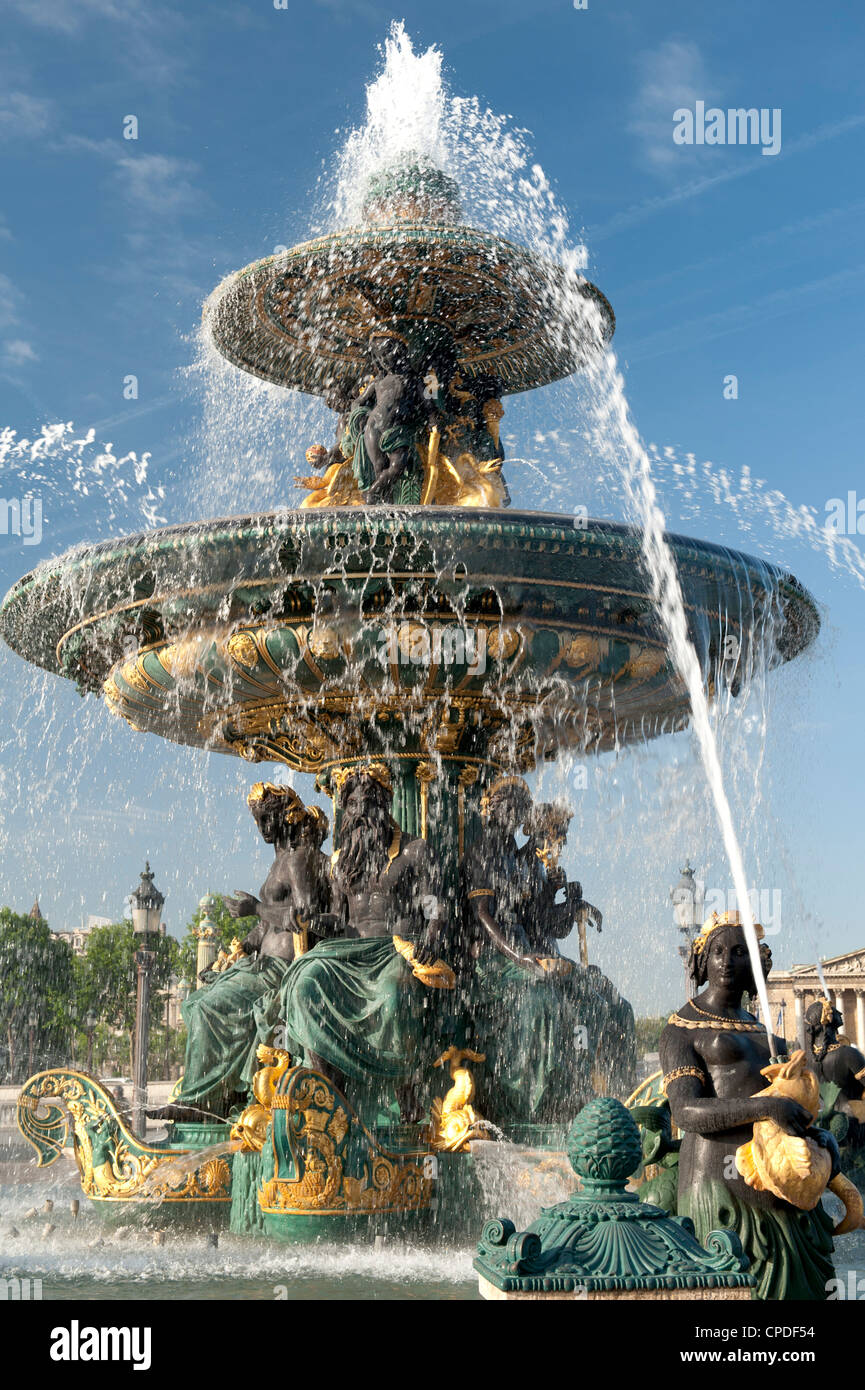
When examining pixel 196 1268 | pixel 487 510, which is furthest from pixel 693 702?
pixel 196 1268

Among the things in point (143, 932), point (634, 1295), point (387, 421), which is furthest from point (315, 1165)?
point (143, 932)

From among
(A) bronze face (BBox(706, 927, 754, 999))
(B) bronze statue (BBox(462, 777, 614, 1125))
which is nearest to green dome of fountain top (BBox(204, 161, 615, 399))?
(B) bronze statue (BBox(462, 777, 614, 1125))

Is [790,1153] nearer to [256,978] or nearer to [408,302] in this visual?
[256,978]

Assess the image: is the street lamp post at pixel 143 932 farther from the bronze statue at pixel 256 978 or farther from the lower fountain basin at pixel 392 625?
the bronze statue at pixel 256 978

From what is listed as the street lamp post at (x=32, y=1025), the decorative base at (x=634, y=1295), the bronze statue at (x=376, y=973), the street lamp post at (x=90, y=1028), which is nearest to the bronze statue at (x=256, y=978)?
the bronze statue at (x=376, y=973)

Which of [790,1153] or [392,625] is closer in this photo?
[790,1153]

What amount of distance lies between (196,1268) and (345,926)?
2286 millimetres

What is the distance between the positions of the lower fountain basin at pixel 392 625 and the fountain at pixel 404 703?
0.02 m

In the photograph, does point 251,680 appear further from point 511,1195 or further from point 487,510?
point 511,1195

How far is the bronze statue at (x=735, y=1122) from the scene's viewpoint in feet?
15.6

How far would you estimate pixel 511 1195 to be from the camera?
8078 millimetres

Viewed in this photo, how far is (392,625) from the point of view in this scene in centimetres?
877

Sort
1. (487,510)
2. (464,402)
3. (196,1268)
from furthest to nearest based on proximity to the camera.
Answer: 1. (464,402)
2. (487,510)
3. (196,1268)

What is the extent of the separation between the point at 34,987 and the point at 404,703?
35891 mm
